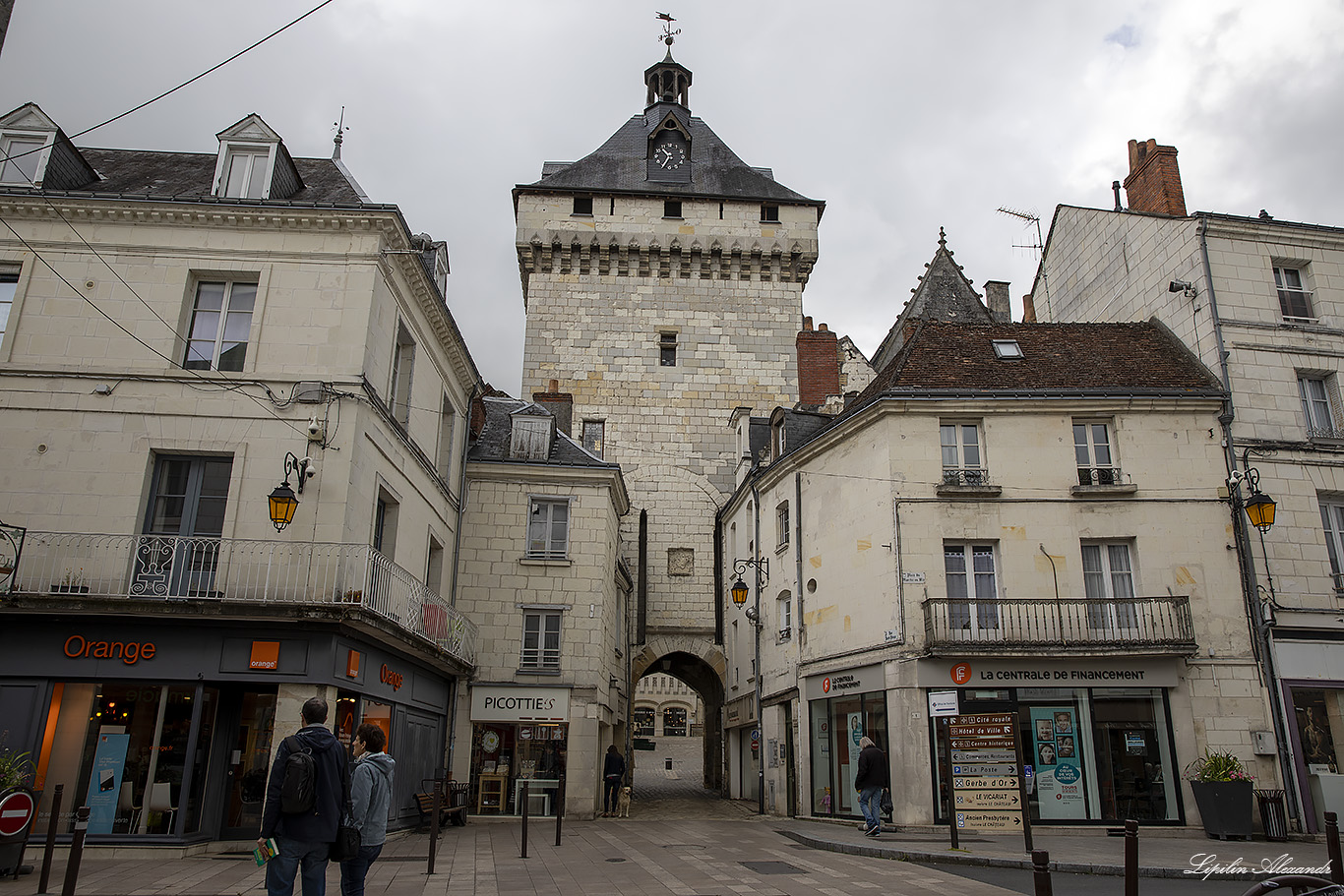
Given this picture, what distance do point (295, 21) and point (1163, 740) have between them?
1499 cm

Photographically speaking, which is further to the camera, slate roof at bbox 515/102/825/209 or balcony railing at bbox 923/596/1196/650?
slate roof at bbox 515/102/825/209

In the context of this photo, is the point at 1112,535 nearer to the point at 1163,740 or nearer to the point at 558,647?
the point at 1163,740

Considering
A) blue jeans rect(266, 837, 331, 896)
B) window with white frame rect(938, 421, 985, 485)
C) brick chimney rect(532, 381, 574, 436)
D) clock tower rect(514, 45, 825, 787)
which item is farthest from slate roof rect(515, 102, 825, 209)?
blue jeans rect(266, 837, 331, 896)

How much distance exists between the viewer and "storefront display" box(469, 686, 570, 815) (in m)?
17.8

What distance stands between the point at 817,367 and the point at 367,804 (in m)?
20.5

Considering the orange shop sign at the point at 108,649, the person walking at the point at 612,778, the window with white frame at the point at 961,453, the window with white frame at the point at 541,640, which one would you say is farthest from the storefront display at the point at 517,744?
the window with white frame at the point at 961,453

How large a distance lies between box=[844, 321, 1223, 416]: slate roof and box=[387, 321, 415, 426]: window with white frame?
304 inches

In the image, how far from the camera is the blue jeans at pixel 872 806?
13.5 meters

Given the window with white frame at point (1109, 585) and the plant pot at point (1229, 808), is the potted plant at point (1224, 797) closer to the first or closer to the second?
the plant pot at point (1229, 808)

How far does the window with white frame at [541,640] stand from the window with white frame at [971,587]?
791 centimetres

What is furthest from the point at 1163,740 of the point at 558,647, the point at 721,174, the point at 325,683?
the point at 721,174

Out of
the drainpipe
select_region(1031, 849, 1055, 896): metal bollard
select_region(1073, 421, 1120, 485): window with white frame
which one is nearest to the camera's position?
select_region(1031, 849, 1055, 896): metal bollard

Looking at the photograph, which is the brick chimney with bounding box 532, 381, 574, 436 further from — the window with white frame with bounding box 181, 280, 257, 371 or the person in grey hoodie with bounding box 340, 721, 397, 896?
the person in grey hoodie with bounding box 340, 721, 397, 896

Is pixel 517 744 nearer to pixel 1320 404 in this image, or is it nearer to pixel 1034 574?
pixel 1034 574
